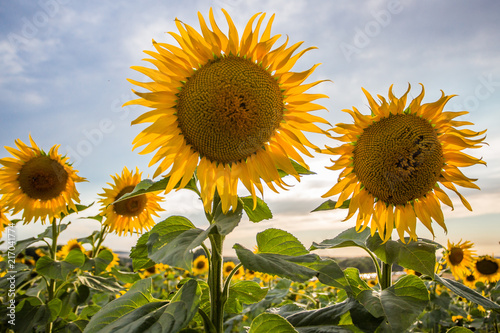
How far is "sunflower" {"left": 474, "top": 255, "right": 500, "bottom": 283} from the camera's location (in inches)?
265

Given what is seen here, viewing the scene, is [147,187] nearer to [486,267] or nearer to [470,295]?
[470,295]

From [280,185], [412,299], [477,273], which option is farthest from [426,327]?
[280,185]

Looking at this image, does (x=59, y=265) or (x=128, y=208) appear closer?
(x=59, y=265)

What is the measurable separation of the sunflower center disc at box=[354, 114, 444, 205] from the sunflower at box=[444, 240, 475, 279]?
414cm

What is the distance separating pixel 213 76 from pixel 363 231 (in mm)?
1587

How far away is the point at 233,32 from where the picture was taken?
2059mm

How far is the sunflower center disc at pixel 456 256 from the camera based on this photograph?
19.3 feet

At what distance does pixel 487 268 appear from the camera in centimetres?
678

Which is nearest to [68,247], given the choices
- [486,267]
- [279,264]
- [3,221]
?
[3,221]

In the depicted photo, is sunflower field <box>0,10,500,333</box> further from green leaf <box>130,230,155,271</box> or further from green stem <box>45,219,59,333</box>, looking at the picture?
green stem <box>45,219,59,333</box>

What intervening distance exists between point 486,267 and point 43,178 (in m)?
7.56

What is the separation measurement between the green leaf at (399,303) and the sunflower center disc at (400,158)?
61 centimetres

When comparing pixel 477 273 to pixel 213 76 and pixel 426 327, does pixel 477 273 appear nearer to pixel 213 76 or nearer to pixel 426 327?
pixel 426 327

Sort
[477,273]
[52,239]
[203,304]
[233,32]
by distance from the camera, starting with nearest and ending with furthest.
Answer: [233,32] → [203,304] → [52,239] → [477,273]
